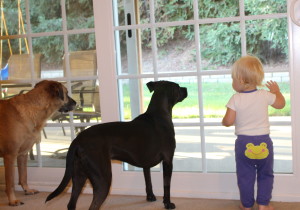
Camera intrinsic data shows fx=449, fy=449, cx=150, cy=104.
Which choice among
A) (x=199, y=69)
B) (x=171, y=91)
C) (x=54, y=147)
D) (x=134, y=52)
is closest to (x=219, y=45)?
(x=199, y=69)

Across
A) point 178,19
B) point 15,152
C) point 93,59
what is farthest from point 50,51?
point 178,19

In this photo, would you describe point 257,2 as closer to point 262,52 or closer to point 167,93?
point 262,52

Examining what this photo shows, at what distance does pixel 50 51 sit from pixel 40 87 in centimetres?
45

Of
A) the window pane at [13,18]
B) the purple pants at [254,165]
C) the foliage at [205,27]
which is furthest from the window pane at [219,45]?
the window pane at [13,18]

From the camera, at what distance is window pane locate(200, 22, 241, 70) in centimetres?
318

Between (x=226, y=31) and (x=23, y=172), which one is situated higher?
(x=226, y=31)

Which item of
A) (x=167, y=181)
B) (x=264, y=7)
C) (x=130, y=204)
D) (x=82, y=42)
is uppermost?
(x=264, y=7)

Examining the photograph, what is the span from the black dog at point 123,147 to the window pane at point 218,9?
0.60 metres

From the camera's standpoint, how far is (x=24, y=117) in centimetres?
336

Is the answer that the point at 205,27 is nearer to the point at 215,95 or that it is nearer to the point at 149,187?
the point at 215,95

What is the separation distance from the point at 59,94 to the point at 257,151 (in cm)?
152

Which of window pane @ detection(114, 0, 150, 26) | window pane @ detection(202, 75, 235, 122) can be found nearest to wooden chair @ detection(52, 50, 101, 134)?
window pane @ detection(114, 0, 150, 26)

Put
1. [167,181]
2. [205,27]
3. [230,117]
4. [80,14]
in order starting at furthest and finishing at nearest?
[80,14], [205,27], [167,181], [230,117]

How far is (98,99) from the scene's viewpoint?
3596 millimetres
